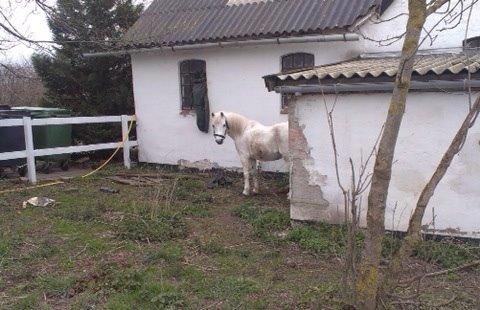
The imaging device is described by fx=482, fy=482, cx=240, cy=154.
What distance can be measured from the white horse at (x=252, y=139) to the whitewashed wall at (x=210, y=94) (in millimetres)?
1352

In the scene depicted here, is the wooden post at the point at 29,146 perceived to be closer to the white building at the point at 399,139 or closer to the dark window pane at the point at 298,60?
the dark window pane at the point at 298,60

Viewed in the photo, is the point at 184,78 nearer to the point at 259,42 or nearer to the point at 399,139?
the point at 259,42

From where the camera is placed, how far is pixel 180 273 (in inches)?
213

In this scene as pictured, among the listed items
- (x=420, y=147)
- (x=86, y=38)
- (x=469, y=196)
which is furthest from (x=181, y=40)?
(x=469, y=196)

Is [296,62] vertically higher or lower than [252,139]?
higher

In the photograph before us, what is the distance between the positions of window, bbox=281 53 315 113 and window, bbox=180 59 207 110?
231 cm

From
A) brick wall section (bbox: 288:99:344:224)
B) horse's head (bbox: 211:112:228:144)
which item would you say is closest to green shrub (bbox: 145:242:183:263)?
brick wall section (bbox: 288:99:344:224)

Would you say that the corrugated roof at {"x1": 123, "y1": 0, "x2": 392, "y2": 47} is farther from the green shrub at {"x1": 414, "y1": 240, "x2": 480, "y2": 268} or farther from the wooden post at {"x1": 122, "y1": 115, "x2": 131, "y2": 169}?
the green shrub at {"x1": 414, "y1": 240, "x2": 480, "y2": 268}

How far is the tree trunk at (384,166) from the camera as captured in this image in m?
3.23

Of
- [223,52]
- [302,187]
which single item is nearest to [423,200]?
[302,187]

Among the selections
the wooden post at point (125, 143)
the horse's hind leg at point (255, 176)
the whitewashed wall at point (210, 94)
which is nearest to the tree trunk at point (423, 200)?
the horse's hind leg at point (255, 176)

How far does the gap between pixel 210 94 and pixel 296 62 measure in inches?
92.3

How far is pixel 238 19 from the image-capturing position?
37.0 feet

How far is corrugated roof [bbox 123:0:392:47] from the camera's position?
382 inches
